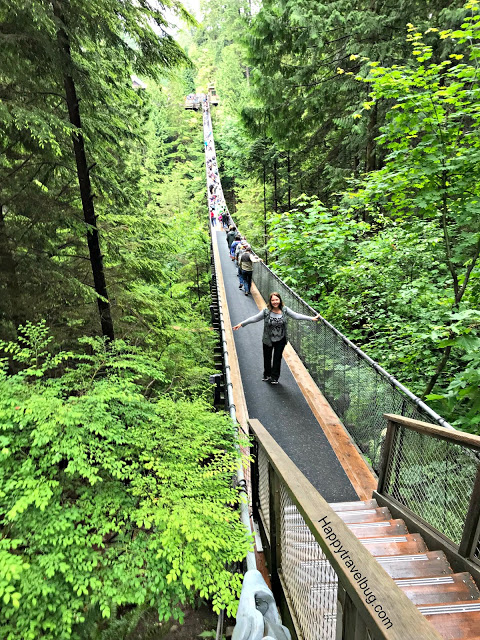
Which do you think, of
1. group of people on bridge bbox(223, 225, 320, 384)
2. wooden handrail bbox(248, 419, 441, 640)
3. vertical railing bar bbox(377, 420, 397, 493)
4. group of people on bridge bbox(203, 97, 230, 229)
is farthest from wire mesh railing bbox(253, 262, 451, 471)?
group of people on bridge bbox(203, 97, 230, 229)

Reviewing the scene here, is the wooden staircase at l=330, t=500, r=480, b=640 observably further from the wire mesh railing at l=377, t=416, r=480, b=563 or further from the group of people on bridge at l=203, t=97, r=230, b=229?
the group of people on bridge at l=203, t=97, r=230, b=229

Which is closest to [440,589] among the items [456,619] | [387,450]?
[456,619]

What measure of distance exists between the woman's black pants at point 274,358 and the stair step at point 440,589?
12.5 feet

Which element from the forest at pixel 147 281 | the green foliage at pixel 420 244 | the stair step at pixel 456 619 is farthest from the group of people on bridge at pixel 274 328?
the stair step at pixel 456 619

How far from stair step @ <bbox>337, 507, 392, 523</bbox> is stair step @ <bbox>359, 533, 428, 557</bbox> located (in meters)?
0.45

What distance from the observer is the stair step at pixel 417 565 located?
2.47 meters

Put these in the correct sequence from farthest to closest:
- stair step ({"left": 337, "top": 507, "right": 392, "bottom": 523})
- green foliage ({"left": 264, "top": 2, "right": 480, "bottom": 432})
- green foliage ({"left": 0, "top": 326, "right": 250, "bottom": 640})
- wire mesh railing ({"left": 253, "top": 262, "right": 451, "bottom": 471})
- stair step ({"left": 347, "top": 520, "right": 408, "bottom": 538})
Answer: green foliage ({"left": 264, "top": 2, "right": 480, "bottom": 432}) < wire mesh railing ({"left": 253, "top": 262, "right": 451, "bottom": 471}) < stair step ({"left": 337, "top": 507, "right": 392, "bottom": 523}) < stair step ({"left": 347, "top": 520, "right": 408, "bottom": 538}) < green foliage ({"left": 0, "top": 326, "right": 250, "bottom": 640})

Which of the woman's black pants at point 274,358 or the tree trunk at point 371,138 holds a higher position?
the tree trunk at point 371,138

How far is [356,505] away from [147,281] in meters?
5.02

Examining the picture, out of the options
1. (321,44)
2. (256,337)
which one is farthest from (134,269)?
(321,44)

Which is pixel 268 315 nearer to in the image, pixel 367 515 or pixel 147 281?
pixel 147 281

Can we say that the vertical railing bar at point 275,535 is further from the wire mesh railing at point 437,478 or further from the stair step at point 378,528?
the wire mesh railing at point 437,478

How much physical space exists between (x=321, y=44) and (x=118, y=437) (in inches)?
435

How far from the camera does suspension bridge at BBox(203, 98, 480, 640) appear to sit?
3.84ft
